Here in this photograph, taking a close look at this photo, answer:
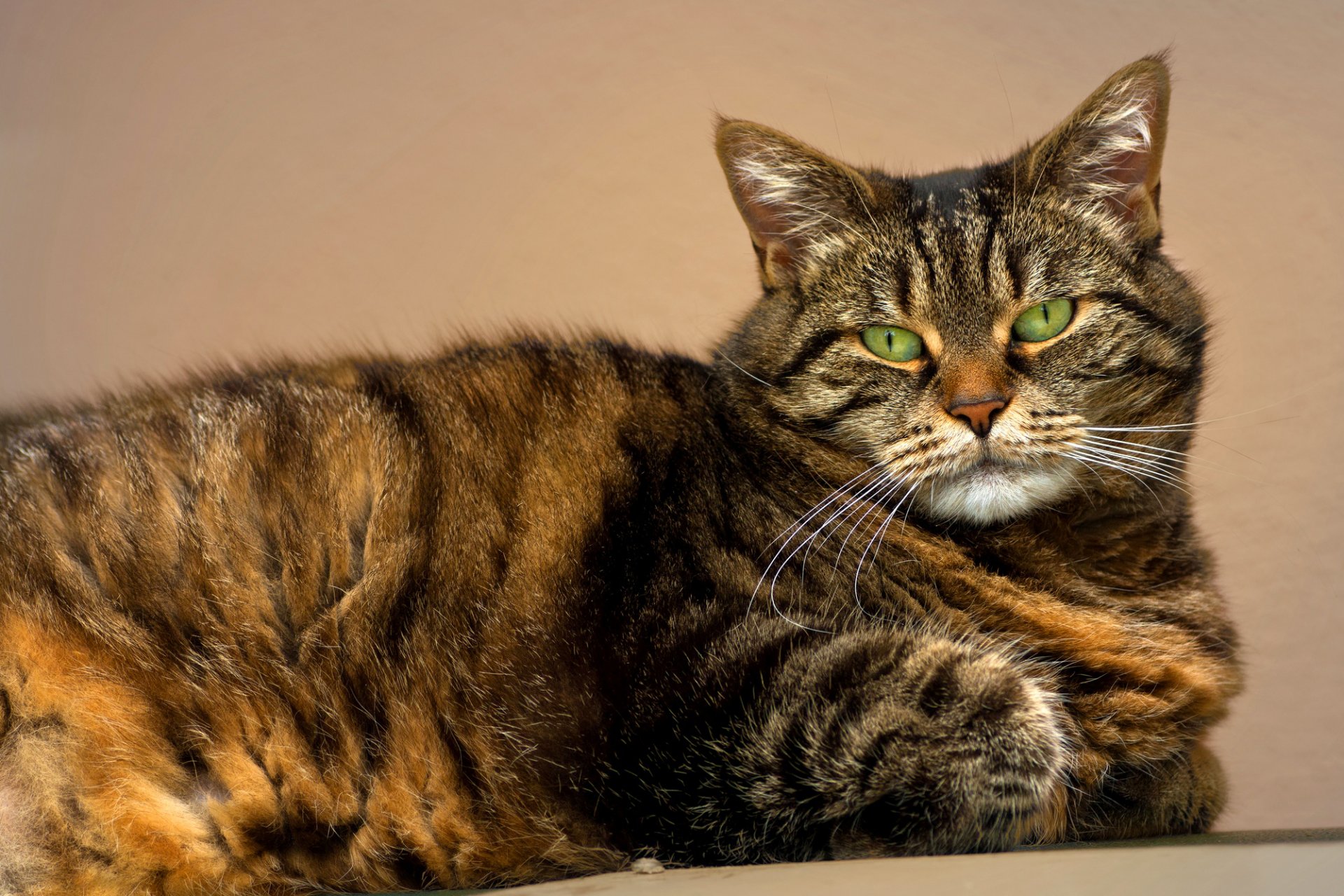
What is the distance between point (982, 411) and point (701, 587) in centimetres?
37

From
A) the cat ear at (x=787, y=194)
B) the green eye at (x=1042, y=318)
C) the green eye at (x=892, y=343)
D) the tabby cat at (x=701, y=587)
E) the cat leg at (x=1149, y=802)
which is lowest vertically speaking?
the cat leg at (x=1149, y=802)

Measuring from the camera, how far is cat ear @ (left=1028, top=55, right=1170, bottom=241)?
1364 mm

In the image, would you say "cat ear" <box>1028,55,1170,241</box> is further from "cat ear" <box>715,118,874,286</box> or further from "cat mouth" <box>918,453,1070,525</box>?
"cat mouth" <box>918,453,1070,525</box>

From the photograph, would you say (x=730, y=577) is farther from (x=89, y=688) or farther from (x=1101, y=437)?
(x=89, y=688)

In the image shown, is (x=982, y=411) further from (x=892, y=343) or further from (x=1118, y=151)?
(x=1118, y=151)

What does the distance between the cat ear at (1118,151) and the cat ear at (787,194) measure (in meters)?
0.23

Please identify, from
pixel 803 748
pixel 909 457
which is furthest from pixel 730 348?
pixel 803 748

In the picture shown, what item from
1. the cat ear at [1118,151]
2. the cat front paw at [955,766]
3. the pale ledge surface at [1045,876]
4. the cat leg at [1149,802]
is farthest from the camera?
the cat ear at [1118,151]

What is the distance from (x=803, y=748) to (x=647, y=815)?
0.19 meters

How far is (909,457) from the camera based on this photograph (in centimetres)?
132

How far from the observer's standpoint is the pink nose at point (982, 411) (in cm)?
127

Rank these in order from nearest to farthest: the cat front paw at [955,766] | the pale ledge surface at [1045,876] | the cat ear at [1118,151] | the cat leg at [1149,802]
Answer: the pale ledge surface at [1045,876] → the cat front paw at [955,766] → the cat leg at [1149,802] → the cat ear at [1118,151]

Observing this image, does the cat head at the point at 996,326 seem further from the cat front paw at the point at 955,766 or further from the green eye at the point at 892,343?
the cat front paw at the point at 955,766

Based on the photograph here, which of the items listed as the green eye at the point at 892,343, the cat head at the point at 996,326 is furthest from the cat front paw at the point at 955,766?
the green eye at the point at 892,343
